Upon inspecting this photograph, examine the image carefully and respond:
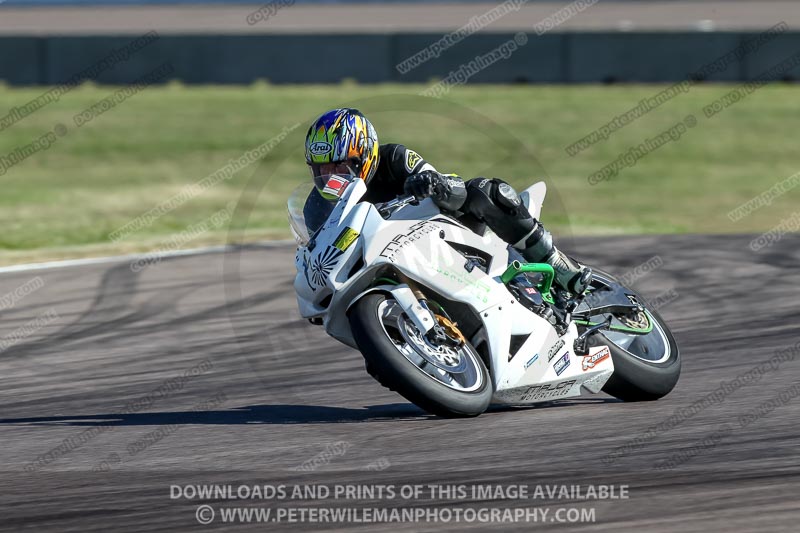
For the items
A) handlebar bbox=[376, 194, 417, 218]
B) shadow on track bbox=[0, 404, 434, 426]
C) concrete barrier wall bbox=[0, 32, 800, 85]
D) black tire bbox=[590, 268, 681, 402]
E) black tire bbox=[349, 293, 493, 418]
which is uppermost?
handlebar bbox=[376, 194, 417, 218]

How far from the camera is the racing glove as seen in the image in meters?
6.51

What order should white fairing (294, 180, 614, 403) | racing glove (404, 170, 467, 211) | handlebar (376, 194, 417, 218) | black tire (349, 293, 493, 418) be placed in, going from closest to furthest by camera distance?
1. black tire (349, 293, 493, 418)
2. white fairing (294, 180, 614, 403)
3. racing glove (404, 170, 467, 211)
4. handlebar (376, 194, 417, 218)

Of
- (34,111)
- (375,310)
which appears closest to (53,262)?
(375,310)

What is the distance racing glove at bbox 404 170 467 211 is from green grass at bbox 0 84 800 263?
355 inches

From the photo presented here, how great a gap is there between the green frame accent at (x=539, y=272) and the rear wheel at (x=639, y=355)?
0.35 meters

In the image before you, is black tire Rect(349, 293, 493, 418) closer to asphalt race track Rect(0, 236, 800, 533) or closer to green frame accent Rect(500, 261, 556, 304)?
asphalt race track Rect(0, 236, 800, 533)

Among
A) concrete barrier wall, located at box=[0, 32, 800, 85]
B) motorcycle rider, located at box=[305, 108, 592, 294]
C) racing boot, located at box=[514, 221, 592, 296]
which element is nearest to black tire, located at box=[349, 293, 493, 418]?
motorcycle rider, located at box=[305, 108, 592, 294]

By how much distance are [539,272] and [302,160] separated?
14.1m

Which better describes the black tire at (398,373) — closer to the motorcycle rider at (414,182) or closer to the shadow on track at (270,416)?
the shadow on track at (270,416)

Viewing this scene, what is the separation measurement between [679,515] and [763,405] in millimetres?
2204

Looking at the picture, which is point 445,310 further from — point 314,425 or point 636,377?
point 636,377

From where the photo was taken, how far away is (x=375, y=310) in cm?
623

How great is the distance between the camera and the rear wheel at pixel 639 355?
→ 23.0ft

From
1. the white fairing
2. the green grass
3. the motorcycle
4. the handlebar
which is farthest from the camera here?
the green grass
